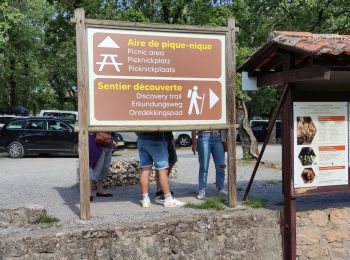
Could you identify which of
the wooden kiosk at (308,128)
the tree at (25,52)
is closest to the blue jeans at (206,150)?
the wooden kiosk at (308,128)

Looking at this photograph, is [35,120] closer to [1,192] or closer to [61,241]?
[1,192]

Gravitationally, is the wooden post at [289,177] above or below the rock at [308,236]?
above

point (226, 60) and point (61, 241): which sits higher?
point (226, 60)

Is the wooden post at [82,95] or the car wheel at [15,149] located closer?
the wooden post at [82,95]

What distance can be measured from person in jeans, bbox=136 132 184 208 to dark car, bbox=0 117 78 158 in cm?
1261

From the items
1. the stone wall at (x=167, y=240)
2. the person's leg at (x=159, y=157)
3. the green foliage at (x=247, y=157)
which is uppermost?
the person's leg at (x=159, y=157)

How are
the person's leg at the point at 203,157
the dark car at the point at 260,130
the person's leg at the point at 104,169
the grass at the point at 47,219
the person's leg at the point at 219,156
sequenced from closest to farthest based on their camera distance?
the grass at the point at 47,219
the person's leg at the point at 203,157
the person's leg at the point at 219,156
the person's leg at the point at 104,169
the dark car at the point at 260,130

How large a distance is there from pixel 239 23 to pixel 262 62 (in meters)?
18.1

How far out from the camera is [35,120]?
19312 mm

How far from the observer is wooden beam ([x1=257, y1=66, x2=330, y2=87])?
5607 millimetres

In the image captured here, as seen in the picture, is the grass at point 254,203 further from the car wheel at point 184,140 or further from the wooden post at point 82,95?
the car wheel at point 184,140

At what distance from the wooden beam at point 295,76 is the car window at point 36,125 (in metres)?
13.3

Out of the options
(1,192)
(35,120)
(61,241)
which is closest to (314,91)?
(61,241)

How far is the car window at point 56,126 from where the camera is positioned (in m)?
19.0
